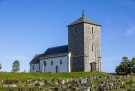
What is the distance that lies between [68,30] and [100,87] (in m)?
40.1

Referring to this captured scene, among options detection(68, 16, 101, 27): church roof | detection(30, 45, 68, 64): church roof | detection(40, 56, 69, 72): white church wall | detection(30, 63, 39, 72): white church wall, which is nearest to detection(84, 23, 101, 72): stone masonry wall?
detection(68, 16, 101, 27): church roof

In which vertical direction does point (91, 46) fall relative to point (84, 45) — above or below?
below

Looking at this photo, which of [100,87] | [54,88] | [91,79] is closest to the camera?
[54,88]

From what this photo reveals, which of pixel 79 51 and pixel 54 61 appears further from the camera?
pixel 54 61

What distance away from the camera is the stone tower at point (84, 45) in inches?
3110

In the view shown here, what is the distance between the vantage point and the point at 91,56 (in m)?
80.0

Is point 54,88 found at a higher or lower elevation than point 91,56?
lower

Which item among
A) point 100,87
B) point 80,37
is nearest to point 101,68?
point 80,37

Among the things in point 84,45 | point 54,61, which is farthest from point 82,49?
point 54,61

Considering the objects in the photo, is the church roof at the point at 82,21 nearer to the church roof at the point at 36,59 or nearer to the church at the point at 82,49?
the church at the point at 82,49

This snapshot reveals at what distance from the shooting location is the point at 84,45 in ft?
259

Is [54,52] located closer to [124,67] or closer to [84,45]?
[84,45]

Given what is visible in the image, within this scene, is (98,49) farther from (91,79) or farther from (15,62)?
(15,62)

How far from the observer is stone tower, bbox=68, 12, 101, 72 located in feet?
259
